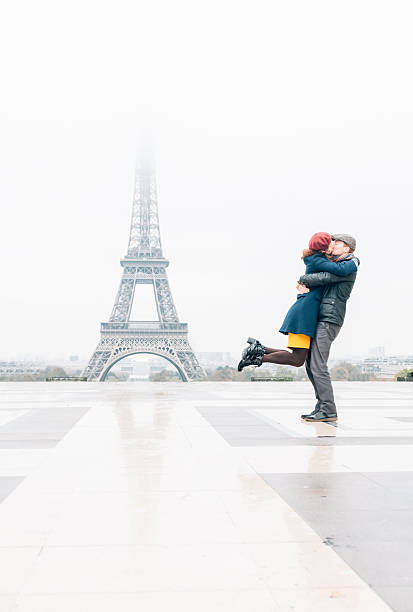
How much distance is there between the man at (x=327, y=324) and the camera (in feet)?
22.8

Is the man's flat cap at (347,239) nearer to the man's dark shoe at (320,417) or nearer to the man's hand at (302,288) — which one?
the man's hand at (302,288)

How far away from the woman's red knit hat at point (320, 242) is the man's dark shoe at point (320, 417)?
181cm

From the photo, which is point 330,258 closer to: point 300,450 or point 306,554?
point 300,450

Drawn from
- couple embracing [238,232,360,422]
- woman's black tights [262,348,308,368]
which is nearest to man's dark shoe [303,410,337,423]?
couple embracing [238,232,360,422]

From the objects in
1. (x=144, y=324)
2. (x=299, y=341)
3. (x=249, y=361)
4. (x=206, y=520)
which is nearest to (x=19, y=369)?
(x=144, y=324)

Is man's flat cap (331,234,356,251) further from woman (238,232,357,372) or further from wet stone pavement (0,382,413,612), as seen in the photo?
wet stone pavement (0,382,413,612)

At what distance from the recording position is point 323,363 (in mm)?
7066

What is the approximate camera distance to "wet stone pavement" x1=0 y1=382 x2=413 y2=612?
6.83 feet

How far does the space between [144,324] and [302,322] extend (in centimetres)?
5469

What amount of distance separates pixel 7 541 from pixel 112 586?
681 millimetres

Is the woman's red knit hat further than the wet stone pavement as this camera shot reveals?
Yes

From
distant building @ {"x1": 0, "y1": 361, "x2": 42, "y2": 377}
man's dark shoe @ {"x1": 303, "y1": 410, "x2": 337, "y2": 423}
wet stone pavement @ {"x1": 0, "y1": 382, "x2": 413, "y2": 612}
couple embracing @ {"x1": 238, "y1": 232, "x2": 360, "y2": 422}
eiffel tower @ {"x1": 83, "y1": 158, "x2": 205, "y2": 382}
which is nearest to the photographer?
wet stone pavement @ {"x1": 0, "y1": 382, "x2": 413, "y2": 612}

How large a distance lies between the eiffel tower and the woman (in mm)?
48728

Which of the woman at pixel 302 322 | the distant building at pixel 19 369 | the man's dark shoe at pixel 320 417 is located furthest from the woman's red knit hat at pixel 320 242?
the distant building at pixel 19 369
